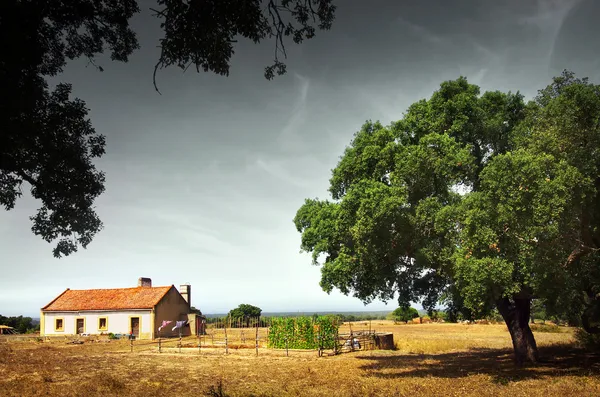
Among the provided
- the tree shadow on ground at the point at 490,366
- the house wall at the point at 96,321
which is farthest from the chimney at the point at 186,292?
the tree shadow on ground at the point at 490,366

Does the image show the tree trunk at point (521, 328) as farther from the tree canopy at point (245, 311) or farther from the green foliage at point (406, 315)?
the green foliage at point (406, 315)

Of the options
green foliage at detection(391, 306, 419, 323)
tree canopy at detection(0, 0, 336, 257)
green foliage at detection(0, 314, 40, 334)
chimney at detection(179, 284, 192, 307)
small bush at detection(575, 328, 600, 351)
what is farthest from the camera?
green foliage at detection(391, 306, 419, 323)

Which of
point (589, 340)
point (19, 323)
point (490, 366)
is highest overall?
point (19, 323)

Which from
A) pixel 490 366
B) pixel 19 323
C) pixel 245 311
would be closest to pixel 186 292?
pixel 245 311

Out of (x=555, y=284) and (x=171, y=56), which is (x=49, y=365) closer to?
(x=171, y=56)

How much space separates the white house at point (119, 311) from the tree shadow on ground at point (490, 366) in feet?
96.4

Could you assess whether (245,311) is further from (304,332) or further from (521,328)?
(521,328)

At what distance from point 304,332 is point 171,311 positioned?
2327cm

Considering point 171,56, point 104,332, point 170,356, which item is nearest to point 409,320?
point 104,332

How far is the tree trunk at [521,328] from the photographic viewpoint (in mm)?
23984

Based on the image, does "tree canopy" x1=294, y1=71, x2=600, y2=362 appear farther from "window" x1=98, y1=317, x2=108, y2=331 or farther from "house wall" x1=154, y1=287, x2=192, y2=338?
"window" x1=98, y1=317, x2=108, y2=331

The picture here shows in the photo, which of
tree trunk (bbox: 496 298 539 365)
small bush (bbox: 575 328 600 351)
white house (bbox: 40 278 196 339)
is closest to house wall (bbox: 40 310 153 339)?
white house (bbox: 40 278 196 339)

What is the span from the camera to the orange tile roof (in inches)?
2019

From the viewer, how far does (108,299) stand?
53875 millimetres
